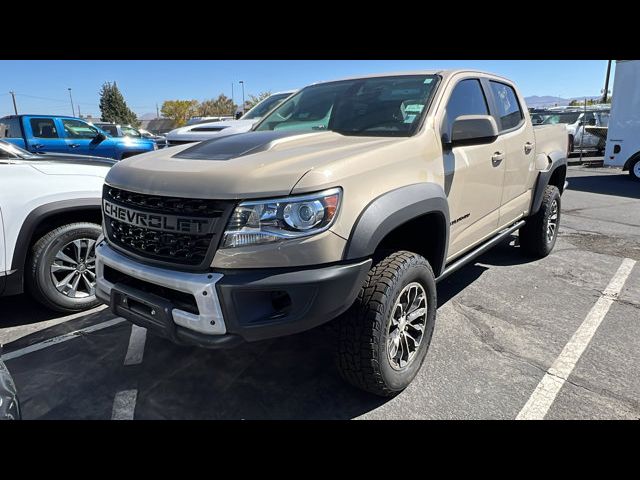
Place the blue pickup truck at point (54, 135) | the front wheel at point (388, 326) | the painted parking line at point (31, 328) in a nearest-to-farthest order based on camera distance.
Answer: the front wheel at point (388, 326)
the painted parking line at point (31, 328)
the blue pickup truck at point (54, 135)

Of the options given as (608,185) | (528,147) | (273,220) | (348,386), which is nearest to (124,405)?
(348,386)

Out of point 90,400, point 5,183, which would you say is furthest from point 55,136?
point 90,400

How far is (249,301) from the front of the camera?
2.04 meters

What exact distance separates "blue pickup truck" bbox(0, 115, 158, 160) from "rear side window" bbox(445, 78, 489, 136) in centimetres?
777

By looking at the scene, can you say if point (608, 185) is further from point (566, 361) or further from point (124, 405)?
point (124, 405)

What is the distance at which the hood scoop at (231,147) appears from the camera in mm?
2476

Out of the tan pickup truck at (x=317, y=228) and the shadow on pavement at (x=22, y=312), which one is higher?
the tan pickup truck at (x=317, y=228)

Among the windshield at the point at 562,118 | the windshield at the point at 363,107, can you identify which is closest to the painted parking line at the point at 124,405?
the windshield at the point at 363,107

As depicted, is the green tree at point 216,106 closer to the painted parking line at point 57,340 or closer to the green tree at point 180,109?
the green tree at point 180,109

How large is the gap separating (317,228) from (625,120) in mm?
13563

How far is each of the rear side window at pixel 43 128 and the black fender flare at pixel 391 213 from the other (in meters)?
10.2
